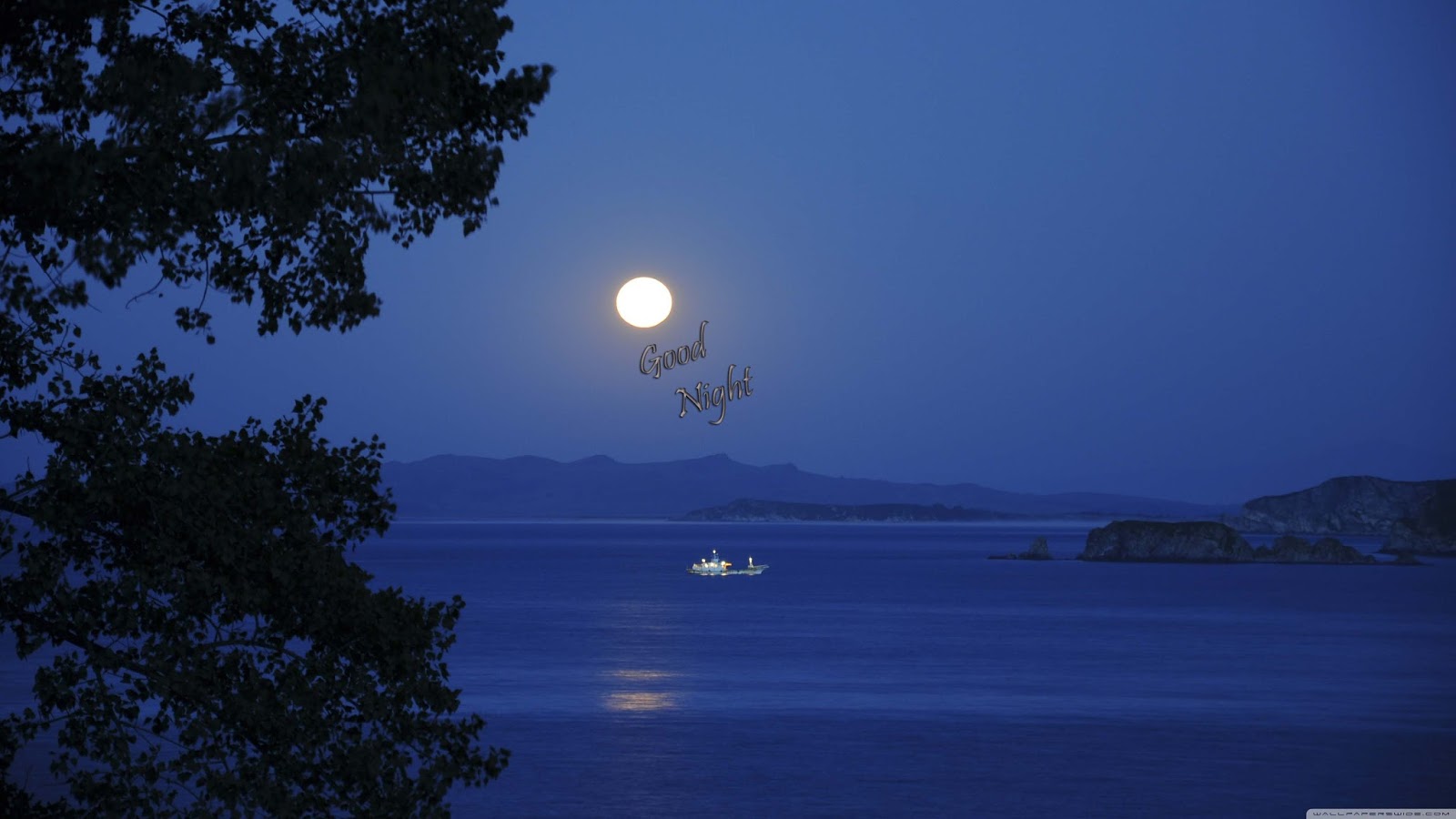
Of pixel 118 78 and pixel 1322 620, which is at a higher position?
pixel 118 78

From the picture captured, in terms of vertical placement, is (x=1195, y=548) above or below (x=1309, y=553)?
above

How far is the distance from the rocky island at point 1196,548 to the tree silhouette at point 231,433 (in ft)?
618

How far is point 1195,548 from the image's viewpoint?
19262 cm

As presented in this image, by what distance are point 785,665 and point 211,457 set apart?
53085 mm

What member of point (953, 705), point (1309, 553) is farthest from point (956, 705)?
point (1309, 553)

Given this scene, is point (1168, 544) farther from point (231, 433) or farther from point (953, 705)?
point (231, 433)

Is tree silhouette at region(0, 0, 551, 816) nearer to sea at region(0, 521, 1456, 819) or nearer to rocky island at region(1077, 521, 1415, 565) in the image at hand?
sea at region(0, 521, 1456, 819)

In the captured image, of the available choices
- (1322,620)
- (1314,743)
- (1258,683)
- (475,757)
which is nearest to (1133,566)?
(1322,620)

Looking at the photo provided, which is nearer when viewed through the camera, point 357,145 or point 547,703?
point 357,145

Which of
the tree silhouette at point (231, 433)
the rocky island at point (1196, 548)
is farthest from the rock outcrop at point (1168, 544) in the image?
the tree silhouette at point (231, 433)

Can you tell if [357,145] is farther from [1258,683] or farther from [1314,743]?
[1258,683]

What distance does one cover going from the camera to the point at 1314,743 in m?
42.5

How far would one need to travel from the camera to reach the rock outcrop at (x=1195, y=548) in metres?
188

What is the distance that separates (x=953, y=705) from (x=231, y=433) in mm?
41194
